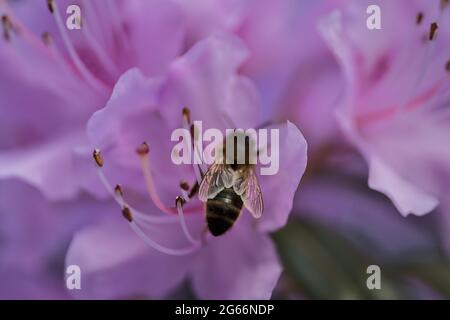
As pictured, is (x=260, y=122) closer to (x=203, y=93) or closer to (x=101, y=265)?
(x=203, y=93)

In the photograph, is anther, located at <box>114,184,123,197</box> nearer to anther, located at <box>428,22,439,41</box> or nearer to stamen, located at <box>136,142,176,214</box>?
stamen, located at <box>136,142,176,214</box>

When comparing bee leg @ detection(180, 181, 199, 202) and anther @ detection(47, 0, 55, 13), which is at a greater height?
anther @ detection(47, 0, 55, 13)

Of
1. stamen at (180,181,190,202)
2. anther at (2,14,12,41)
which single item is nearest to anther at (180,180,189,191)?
stamen at (180,181,190,202)

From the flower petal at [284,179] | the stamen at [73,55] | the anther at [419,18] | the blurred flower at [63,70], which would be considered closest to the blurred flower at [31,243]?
the blurred flower at [63,70]

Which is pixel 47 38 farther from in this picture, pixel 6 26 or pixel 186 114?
pixel 186 114

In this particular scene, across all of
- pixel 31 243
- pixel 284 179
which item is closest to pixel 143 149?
pixel 284 179

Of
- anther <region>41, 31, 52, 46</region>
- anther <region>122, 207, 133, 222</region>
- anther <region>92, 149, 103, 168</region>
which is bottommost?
anther <region>122, 207, 133, 222</region>
